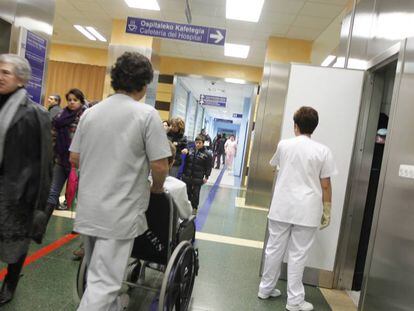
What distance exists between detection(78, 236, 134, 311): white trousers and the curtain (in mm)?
8868

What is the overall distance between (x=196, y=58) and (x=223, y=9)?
139 inches

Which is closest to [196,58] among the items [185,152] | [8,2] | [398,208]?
[185,152]

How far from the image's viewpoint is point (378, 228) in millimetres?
2373

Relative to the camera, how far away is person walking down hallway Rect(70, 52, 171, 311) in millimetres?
1590

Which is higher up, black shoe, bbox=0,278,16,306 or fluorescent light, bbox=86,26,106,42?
fluorescent light, bbox=86,26,106,42

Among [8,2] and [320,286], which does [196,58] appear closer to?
[8,2]

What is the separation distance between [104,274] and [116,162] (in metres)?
0.49

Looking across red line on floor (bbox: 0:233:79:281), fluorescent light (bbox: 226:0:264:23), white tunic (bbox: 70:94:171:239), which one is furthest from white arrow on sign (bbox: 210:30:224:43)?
white tunic (bbox: 70:94:171:239)

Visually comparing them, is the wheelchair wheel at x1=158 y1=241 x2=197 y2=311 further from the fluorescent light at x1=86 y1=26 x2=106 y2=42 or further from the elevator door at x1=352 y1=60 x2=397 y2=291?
the fluorescent light at x1=86 y1=26 x2=106 y2=42

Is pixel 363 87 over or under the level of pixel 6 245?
over

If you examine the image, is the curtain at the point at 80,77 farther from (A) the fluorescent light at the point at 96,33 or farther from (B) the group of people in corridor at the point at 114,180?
(B) the group of people in corridor at the point at 114,180

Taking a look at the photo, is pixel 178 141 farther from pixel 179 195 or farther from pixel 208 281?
pixel 179 195

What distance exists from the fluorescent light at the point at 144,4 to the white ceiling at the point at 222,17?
4.1 inches

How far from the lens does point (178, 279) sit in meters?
1.98
